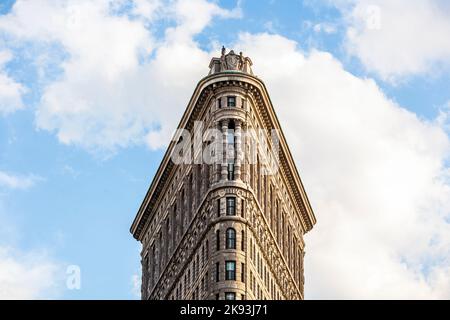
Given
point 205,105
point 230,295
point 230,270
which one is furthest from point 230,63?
point 230,295

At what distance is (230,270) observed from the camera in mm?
145375

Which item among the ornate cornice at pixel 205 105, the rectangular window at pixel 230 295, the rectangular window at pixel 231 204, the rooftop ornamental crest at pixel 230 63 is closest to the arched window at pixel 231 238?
the rectangular window at pixel 231 204

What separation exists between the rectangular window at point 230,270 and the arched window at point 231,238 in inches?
83.4

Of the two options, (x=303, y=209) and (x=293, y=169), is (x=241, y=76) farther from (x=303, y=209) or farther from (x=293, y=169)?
(x=303, y=209)

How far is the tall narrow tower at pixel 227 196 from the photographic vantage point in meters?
148

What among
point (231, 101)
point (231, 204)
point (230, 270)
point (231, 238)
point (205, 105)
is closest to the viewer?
point (230, 270)

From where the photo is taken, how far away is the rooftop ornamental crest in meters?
159

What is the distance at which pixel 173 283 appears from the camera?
6757 inches

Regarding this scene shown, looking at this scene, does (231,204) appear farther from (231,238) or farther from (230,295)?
(230,295)

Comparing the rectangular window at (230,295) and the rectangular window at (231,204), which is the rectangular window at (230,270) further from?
the rectangular window at (231,204)

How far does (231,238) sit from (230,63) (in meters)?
24.2

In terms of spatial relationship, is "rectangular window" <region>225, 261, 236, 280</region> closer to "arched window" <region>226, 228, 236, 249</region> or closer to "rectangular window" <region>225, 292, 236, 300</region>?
"rectangular window" <region>225, 292, 236, 300</region>
